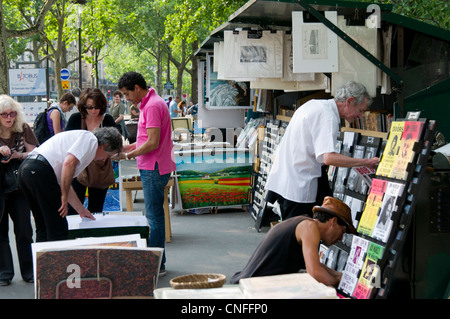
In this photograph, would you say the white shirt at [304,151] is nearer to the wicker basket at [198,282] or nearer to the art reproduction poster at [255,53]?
the wicker basket at [198,282]

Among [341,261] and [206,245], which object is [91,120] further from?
[341,261]

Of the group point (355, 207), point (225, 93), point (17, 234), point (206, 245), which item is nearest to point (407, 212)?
point (355, 207)

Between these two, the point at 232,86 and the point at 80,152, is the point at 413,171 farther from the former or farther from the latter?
the point at 232,86

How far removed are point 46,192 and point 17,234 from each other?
1.48 m

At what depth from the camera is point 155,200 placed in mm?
6734

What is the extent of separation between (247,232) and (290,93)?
2538 mm

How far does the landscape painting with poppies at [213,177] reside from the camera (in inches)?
406

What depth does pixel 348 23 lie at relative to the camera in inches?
244

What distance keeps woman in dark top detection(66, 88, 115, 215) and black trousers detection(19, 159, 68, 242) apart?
1450 millimetres

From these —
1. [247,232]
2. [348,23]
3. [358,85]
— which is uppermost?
[348,23]

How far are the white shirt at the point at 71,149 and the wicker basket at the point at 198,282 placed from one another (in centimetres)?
218

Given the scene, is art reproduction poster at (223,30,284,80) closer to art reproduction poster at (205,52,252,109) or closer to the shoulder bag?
the shoulder bag
